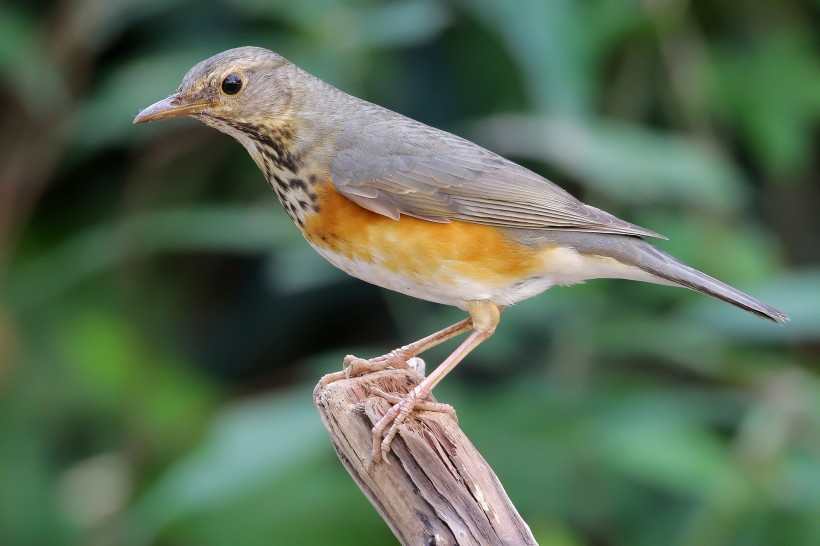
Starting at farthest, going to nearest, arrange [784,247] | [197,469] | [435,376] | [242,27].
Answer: [784,247]
[242,27]
[197,469]
[435,376]

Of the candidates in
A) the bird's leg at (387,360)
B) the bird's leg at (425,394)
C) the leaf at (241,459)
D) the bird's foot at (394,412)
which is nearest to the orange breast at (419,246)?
the bird's leg at (425,394)

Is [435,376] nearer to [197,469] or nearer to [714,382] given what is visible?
[197,469]

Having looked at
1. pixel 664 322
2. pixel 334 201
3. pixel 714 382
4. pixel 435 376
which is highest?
pixel 334 201

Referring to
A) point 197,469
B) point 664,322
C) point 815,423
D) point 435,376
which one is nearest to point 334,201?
point 435,376

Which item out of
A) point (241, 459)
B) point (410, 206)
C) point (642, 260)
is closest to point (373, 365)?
point (410, 206)

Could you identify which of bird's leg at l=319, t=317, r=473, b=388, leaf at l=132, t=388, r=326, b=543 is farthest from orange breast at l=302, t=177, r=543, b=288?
leaf at l=132, t=388, r=326, b=543

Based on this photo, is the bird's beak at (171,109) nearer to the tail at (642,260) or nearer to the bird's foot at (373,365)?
the bird's foot at (373,365)
